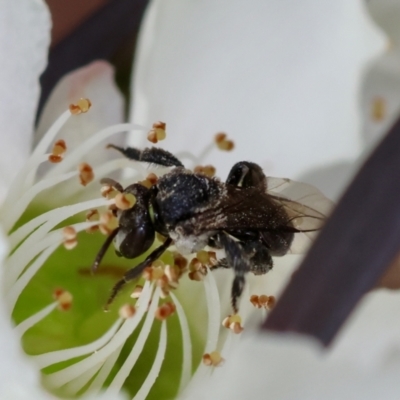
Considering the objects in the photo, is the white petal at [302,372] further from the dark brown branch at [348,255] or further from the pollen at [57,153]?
the pollen at [57,153]

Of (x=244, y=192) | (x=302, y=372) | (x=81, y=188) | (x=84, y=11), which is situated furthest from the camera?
(x=84, y=11)

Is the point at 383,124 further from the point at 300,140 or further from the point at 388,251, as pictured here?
the point at 388,251

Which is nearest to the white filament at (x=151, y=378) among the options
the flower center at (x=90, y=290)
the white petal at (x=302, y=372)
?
the flower center at (x=90, y=290)

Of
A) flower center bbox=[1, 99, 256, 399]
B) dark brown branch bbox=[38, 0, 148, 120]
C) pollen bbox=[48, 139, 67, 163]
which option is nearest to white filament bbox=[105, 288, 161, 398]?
flower center bbox=[1, 99, 256, 399]

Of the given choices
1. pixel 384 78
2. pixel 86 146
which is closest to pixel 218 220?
pixel 86 146

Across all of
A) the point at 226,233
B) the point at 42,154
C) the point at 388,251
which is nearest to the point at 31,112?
the point at 42,154
